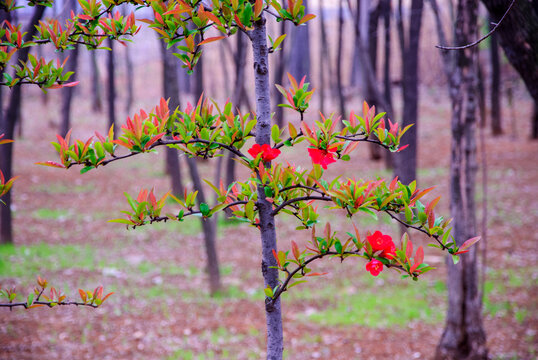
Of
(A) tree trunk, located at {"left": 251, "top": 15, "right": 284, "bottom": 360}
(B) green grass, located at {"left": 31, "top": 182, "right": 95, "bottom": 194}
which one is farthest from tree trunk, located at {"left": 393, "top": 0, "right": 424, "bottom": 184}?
(B) green grass, located at {"left": 31, "top": 182, "right": 95, "bottom": 194}

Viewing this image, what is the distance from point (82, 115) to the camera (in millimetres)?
26734

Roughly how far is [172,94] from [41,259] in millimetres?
3568

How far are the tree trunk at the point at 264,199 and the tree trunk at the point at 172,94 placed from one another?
254 cm

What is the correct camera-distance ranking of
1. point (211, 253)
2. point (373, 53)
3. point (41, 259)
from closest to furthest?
point (211, 253) → point (41, 259) → point (373, 53)

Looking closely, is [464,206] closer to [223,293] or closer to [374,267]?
[374,267]

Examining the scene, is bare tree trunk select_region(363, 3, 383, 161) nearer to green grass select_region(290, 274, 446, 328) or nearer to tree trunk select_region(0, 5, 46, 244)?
green grass select_region(290, 274, 446, 328)

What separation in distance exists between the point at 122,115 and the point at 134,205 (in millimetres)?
27566

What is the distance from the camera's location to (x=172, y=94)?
6.65m

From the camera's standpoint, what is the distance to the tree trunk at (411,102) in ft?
24.2

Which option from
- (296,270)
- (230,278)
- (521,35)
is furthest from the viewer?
(230,278)

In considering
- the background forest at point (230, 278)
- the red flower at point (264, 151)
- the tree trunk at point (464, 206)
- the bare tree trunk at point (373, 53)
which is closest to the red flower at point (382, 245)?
the red flower at point (264, 151)

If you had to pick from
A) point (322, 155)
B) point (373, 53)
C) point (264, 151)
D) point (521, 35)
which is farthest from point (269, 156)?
point (373, 53)

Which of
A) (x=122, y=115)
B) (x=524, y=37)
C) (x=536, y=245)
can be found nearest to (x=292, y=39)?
(x=536, y=245)

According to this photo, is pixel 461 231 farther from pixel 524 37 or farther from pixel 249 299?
pixel 249 299
